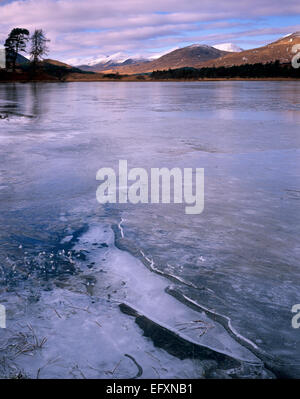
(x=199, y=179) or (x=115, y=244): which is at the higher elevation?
(x=199, y=179)

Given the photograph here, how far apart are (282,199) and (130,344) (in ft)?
9.88

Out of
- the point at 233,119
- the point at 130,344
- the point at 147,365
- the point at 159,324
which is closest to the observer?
the point at 147,365

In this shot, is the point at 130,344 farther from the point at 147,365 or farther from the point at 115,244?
the point at 115,244

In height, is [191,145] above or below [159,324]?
above

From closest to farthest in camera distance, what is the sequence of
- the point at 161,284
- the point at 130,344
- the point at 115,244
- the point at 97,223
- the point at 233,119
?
the point at 130,344 < the point at 161,284 < the point at 115,244 < the point at 97,223 < the point at 233,119

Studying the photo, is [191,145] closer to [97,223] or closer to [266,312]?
[97,223]

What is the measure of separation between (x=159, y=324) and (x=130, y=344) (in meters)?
0.27

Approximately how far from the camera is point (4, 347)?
6.52ft

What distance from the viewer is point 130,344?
6.70 feet
